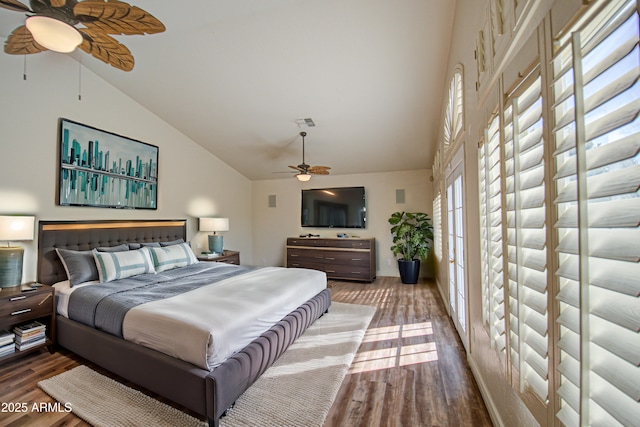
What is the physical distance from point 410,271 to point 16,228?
5747mm

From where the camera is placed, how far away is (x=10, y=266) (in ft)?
8.84

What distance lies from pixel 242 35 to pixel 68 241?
3352mm

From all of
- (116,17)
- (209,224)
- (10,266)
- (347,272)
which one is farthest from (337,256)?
(116,17)

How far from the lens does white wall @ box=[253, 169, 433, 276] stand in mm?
6020

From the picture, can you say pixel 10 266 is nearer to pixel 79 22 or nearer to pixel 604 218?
pixel 79 22

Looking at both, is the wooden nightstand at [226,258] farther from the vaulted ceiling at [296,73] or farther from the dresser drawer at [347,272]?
the vaulted ceiling at [296,73]

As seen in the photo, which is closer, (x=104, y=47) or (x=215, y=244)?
(x=104, y=47)

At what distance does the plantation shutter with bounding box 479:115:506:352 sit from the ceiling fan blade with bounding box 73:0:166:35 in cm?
207


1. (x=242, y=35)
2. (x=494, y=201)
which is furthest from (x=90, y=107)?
(x=494, y=201)

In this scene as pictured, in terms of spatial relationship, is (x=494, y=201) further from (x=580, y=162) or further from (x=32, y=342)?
(x=32, y=342)

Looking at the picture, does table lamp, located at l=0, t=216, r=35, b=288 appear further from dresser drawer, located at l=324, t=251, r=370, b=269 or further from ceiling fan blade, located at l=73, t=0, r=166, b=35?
dresser drawer, located at l=324, t=251, r=370, b=269

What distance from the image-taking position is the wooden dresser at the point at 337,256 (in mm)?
5668

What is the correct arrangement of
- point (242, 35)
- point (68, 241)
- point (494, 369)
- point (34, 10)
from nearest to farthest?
point (34, 10), point (494, 369), point (242, 35), point (68, 241)

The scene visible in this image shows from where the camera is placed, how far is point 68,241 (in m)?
3.37
